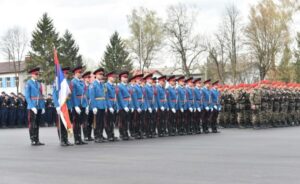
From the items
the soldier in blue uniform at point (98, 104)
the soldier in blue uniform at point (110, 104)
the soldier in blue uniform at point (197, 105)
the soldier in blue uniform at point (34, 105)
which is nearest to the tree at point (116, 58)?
the soldier in blue uniform at point (197, 105)

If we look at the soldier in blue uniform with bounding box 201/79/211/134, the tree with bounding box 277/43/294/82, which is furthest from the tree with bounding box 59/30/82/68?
the soldier in blue uniform with bounding box 201/79/211/134

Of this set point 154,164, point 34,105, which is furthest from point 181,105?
point 154,164

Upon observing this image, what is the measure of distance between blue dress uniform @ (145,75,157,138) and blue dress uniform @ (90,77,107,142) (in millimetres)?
2177

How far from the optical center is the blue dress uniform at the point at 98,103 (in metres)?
15.5

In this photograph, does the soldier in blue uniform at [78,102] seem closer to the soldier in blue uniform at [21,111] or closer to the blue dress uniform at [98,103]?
the blue dress uniform at [98,103]

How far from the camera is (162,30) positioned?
64.2 metres

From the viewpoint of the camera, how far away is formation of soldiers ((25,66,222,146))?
15016 mm

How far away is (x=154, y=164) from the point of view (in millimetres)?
9984

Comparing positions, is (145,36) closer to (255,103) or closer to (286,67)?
(286,67)

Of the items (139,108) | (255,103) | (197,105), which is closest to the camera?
(139,108)

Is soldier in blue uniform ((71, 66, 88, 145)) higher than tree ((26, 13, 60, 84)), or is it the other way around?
tree ((26, 13, 60, 84))

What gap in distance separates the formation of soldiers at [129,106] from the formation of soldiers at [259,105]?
2.89m

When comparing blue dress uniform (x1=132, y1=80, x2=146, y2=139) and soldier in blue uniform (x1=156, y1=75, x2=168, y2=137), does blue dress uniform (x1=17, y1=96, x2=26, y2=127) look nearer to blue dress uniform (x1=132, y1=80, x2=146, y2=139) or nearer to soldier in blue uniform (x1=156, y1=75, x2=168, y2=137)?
soldier in blue uniform (x1=156, y1=75, x2=168, y2=137)

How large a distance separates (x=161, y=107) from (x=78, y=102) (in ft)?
12.0
